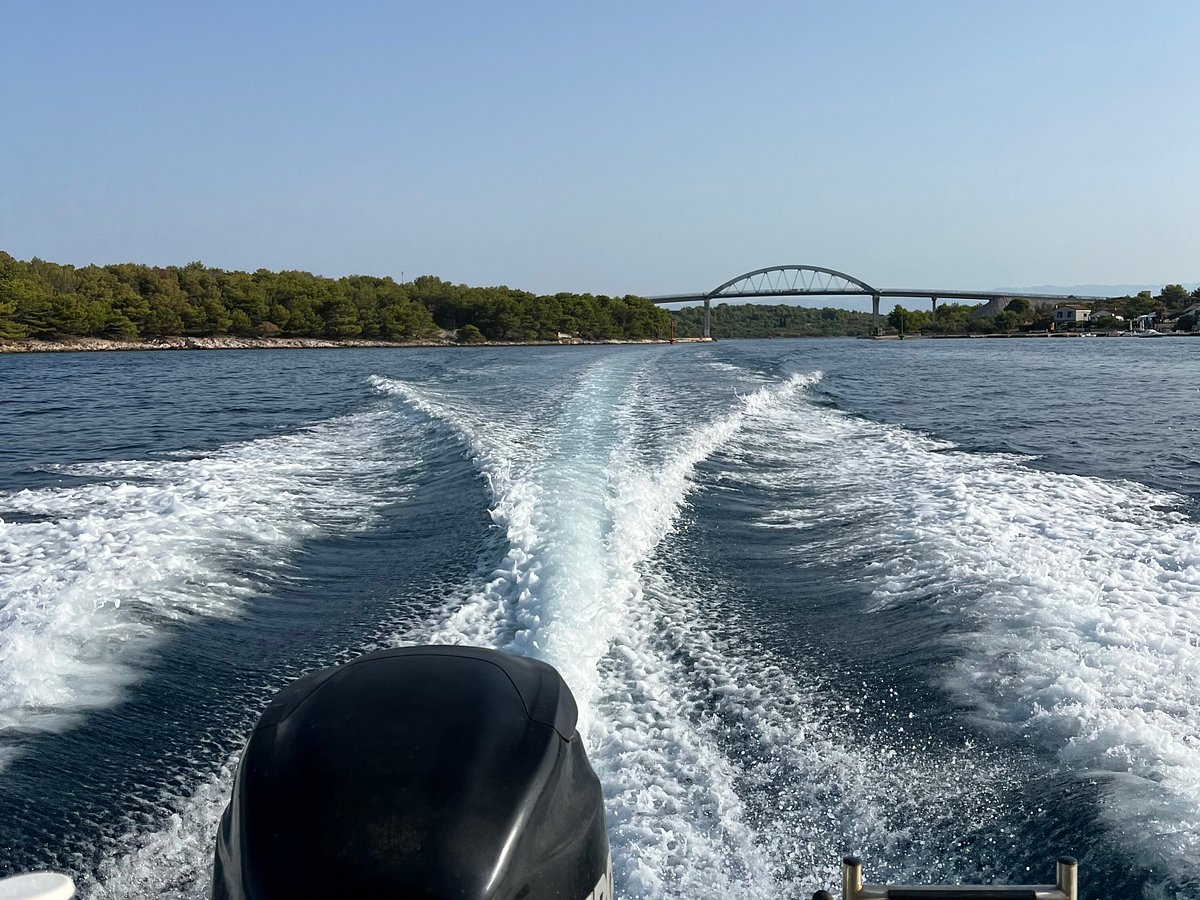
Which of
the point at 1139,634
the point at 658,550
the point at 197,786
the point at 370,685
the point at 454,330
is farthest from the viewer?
the point at 454,330

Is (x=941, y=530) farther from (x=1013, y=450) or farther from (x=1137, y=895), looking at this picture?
(x=1013, y=450)

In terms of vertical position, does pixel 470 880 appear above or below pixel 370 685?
below

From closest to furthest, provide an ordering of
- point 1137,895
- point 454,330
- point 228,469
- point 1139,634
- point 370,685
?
point 370,685 < point 1137,895 < point 1139,634 < point 228,469 < point 454,330

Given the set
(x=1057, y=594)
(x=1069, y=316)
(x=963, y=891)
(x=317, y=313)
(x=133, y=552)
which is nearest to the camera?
(x=963, y=891)

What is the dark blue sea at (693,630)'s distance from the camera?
7.82 ft

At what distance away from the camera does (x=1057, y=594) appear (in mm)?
4207

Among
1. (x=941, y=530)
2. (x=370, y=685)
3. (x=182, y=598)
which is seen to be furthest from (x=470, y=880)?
(x=941, y=530)

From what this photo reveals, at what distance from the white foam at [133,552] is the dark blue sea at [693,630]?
3 cm

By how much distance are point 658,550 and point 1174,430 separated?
28.6ft

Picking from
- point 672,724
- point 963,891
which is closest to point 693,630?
point 672,724

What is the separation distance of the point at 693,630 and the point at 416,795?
275 cm

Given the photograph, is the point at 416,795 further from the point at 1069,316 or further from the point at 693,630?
the point at 1069,316

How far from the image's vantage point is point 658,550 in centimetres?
533

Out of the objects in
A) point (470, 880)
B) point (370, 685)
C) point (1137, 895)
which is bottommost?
point (1137, 895)
